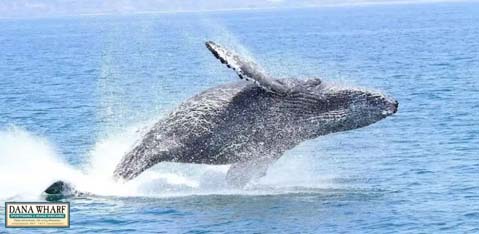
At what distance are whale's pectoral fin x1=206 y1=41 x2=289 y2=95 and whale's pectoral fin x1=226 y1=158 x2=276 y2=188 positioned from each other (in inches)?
63.3

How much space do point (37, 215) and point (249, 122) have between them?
4.67 m

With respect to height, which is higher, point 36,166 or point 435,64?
point 435,64

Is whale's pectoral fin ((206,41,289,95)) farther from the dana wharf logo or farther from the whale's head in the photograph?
the dana wharf logo

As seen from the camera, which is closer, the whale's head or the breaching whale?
the breaching whale

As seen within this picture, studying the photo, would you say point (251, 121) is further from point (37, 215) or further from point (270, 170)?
point (37, 215)

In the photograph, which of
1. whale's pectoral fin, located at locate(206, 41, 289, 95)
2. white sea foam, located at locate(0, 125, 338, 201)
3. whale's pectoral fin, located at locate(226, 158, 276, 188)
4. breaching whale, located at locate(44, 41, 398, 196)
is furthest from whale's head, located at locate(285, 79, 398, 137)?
white sea foam, located at locate(0, 125, 338, 201)

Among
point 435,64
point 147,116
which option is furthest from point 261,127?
point 435,64

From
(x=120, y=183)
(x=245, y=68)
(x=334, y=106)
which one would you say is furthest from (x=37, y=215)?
(x=334, y=106)

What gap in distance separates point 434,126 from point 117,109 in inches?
669

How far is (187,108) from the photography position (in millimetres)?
20750

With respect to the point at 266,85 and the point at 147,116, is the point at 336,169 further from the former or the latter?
the point at 147,116

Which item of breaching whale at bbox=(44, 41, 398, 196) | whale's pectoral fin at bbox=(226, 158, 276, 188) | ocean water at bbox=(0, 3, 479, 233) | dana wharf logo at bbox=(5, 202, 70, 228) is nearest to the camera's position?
dana wharf logo at bbox=(5, 202, 70, 228)

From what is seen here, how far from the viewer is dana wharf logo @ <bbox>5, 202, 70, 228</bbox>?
18766mm

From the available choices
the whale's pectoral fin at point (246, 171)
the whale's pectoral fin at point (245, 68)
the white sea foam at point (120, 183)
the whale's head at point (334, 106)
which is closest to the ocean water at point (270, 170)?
the white sea foam at point (120, 183)
